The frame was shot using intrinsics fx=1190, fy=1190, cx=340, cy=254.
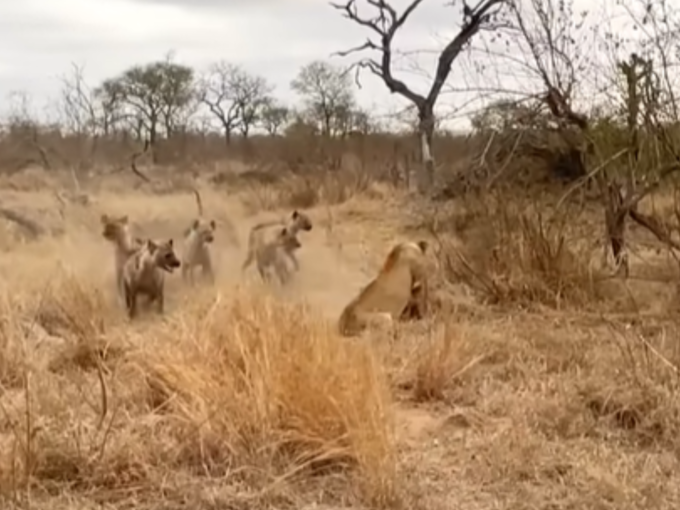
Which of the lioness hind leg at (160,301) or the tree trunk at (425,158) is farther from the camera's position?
the tree trunk at (425,158)

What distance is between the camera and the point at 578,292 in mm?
10391

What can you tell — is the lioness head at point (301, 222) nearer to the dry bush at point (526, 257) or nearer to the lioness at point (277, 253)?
the lioness at point (277, 253)

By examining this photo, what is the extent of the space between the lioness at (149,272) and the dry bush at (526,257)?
2.78m

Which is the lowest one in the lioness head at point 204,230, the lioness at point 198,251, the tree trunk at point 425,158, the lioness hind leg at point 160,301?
the lioness hind leg at point 160,301

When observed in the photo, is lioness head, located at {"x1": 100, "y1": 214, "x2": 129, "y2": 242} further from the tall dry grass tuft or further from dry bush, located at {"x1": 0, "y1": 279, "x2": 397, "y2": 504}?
the tall dry grass tuft

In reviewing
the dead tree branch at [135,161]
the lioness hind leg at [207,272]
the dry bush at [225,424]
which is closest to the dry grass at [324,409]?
the dry bush at [225,424]

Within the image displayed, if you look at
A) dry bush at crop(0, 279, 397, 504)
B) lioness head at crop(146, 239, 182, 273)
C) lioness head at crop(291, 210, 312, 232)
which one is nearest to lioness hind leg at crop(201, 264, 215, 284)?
lioness head at crop(146, 239, 182, 273)

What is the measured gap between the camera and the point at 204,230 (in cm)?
1403

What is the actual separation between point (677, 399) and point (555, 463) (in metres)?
1.00

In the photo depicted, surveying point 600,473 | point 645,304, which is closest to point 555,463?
point 600,473

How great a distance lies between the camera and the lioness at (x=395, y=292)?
9672 millimetres

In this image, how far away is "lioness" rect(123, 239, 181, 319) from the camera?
1153cm

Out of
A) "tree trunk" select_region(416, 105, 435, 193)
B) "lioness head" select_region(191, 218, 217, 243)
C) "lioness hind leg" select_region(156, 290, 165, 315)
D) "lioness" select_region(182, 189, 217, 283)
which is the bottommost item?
"lioness hind leg" select_region(156, 290, 165, 315)

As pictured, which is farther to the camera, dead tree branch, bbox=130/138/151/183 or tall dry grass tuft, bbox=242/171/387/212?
dead tree branch, bbox=130/138/151/183
